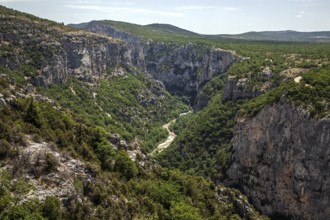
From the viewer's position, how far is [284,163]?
84625mm

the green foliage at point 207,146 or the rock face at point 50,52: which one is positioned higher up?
the rock face at point 50,52

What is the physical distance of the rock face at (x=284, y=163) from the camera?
78062 millimetres

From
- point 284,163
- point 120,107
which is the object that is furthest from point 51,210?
point 120,107

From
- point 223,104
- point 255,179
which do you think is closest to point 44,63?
point 223,104

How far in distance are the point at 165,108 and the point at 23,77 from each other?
82.5m

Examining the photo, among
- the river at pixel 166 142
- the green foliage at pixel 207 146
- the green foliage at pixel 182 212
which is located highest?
the green foliage at pixel 182 212

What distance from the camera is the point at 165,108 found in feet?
617

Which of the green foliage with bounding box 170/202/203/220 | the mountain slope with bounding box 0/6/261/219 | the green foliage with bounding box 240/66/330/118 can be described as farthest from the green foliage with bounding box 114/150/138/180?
the green foliage with bounding box 240/66/330/118

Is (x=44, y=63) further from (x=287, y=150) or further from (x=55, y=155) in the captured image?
(x=55, y=155)

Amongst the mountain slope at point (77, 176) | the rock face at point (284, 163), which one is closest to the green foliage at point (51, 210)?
the mountain slope at point (77, 176)

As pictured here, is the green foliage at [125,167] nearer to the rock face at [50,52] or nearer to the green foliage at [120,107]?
the green foliage at [120,107]

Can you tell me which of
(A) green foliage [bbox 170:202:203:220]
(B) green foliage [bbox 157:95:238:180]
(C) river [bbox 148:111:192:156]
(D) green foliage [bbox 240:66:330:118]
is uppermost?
(D) green foliage [bbox 240:66:330:118]

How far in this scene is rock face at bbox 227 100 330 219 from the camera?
78062 mm

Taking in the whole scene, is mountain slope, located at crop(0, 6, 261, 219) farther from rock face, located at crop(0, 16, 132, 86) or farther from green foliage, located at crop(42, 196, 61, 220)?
Answer: rock face, located at crop(0, 16, 132, 86)
